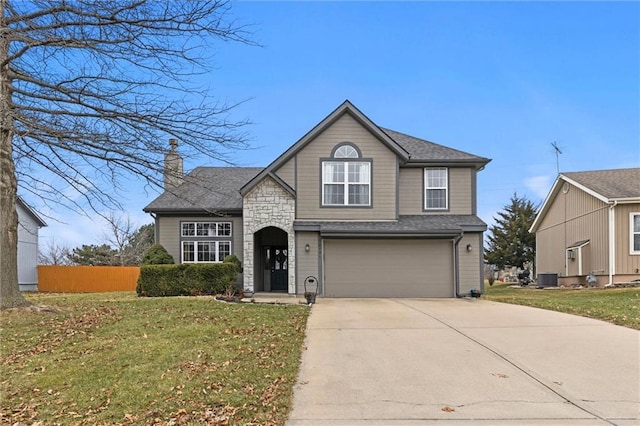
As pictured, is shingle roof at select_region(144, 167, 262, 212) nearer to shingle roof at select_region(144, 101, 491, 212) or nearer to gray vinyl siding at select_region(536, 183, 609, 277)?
shingle roof at select_region(144, 101, 491, 212)

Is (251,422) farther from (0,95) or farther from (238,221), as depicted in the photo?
(238,221)

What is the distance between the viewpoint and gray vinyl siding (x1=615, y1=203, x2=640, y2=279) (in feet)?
68.6

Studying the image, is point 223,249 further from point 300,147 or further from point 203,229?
point 300,147

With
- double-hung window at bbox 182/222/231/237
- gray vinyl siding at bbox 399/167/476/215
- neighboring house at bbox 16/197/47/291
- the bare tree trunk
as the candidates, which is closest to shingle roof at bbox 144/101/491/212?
gray vinyl siding at bbox 399/167/476/215

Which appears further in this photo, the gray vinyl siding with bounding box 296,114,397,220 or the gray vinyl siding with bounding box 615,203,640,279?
the gray vinyl siding with bounding box 615,203,640,279

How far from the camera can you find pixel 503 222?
129 feet

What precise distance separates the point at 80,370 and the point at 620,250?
2114 cm

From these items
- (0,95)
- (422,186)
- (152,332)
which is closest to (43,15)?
(0,95)

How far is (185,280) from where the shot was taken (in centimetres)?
1670

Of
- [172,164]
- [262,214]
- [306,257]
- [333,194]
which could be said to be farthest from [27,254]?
[172,164]

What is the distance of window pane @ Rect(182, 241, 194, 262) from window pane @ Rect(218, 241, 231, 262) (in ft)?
3.63

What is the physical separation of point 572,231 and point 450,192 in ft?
33.1

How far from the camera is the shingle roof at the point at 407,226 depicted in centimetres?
1714

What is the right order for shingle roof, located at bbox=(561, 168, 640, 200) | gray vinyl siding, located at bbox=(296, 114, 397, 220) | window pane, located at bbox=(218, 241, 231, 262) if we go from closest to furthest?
gray vinyl siding, located at bbox=(296, 114, 397, 220), window pane, located at bbox=(218, 241, 231, 262), shingle roof, located at bbox=(561, 168, 640, 200)
